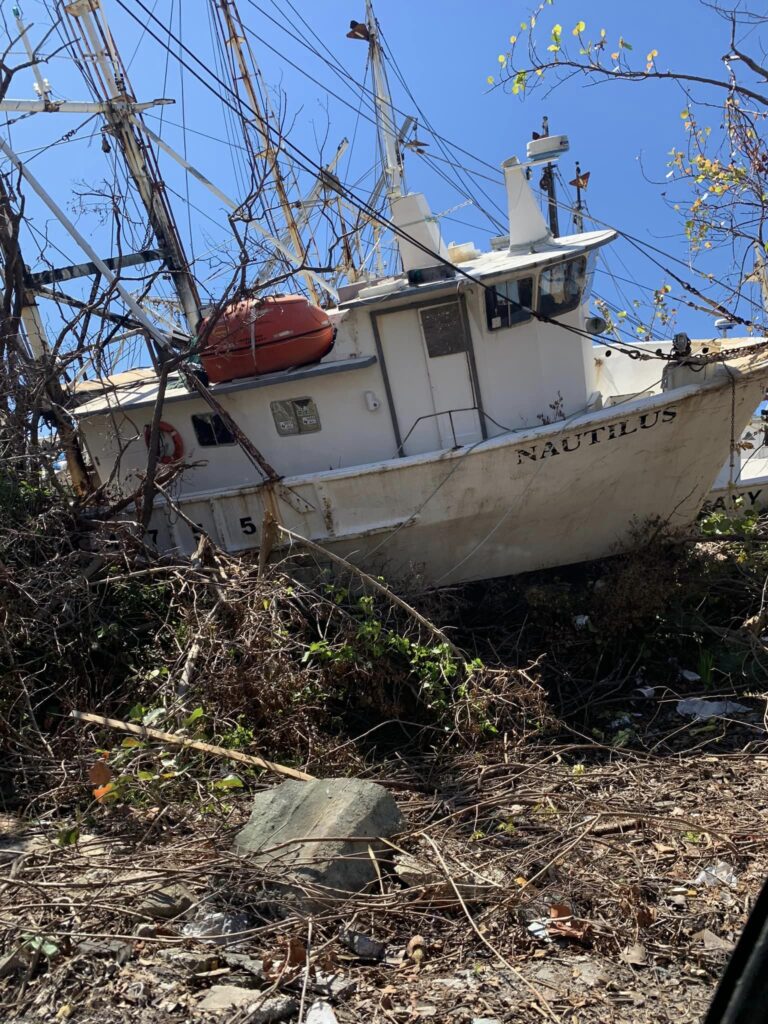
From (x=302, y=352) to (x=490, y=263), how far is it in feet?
6.92

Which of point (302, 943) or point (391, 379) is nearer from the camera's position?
point (302, 943)

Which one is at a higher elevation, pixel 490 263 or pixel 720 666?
pixel 490 263

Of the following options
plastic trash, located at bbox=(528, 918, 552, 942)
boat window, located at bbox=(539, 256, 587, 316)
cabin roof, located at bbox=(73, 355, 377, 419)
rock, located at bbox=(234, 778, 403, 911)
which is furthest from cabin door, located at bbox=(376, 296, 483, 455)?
plastic trash, located at bbox=(528, 918, 552, 942)

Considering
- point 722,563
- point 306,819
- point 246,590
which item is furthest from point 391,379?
point 306,819

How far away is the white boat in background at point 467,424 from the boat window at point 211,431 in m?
0.15

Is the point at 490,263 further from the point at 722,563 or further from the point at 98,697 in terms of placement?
the point at 98,697

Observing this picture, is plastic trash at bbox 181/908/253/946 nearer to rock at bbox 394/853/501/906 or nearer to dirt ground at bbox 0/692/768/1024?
dirt ground at bbox 0/692/768/1024

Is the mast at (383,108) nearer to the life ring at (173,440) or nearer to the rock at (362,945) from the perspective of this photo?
the life ring at (173,440)

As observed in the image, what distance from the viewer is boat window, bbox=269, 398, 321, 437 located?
8414 millimetres

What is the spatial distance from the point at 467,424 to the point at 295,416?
178 cm

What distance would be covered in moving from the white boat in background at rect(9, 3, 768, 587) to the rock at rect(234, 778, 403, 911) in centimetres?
344

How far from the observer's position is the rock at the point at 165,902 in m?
3.78

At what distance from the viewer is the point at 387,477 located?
7977 mm

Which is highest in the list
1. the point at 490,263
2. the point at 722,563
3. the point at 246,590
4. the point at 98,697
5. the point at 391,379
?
the point at 490,263
